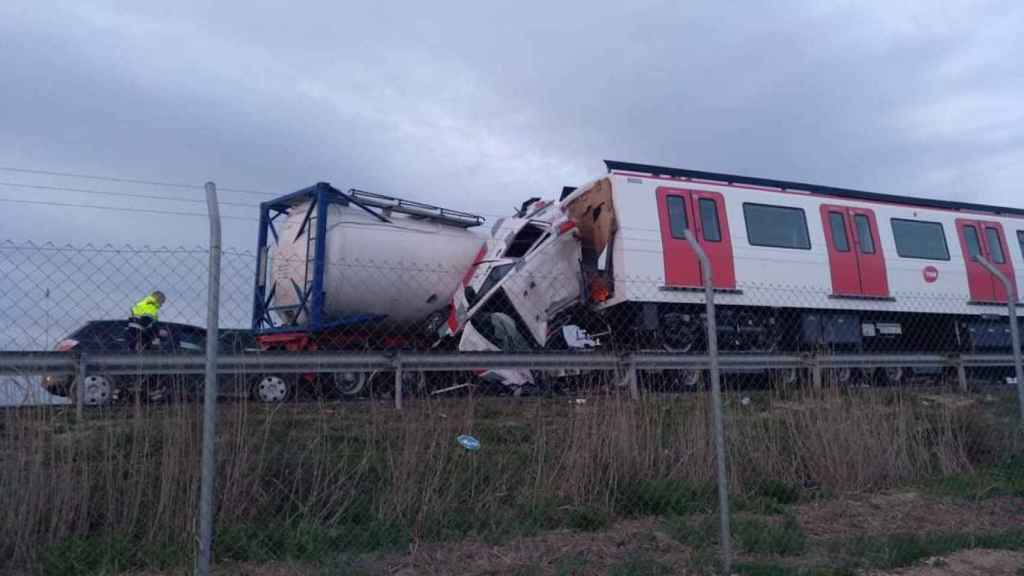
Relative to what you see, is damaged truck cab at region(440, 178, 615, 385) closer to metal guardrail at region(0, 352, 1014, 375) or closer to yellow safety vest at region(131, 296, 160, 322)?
metal guardrail at region(0, 352, 1014, 375)

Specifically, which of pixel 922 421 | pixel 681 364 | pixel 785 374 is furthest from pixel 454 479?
pixel 785 374

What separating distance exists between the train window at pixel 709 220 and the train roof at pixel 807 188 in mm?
467

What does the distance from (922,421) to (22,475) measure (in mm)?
6711

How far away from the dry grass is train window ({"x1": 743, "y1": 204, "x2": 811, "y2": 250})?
621 cm

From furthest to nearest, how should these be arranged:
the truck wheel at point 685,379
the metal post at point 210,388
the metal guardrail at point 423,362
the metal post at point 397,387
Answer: the truck wheel at point 685,379 < the metal post at point 397,387 < the metal guardrail at point 423,362 < the metal post at point 210,388

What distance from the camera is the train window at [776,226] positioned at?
12992mm

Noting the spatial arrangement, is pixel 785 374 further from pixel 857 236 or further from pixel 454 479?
pixel 857 236

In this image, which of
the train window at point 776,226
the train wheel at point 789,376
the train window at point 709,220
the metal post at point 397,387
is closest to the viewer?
the metal post at point 397,387

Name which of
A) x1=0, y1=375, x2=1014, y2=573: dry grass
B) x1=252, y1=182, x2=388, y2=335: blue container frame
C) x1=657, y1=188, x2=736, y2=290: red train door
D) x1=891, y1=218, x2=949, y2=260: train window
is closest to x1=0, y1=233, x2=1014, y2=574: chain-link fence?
x1=0, y1=375, x2=1014, y2=573: dry grass

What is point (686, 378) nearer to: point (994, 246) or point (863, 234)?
point (863, 234)

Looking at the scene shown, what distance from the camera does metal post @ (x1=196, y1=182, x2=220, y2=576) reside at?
339 centimetres

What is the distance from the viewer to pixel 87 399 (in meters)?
5.69

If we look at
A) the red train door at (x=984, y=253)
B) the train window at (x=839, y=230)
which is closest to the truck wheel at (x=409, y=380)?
the train window at (x=839, y=230)

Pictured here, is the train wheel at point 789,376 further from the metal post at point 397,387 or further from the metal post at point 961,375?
the metal post at point 397,387
